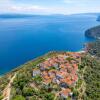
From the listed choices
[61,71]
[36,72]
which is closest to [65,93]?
[61,71]

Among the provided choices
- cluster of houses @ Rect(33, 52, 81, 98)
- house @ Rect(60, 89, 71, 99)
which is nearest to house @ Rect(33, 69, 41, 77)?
cluster of houses @ Rect(33, 52, 81, 98)

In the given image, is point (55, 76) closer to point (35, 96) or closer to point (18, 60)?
point (35, 96)

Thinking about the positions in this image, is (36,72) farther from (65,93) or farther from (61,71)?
→ (65,93)

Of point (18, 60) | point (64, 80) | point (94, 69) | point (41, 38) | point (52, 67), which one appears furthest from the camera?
point (41, 38)

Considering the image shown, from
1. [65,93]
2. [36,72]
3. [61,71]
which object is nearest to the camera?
[65,93]

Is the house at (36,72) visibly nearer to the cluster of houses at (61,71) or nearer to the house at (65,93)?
the cluster of houses at (61,71)

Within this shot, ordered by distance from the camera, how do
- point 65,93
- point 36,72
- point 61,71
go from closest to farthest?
1. point 65,93
2. point 36,72
3. point 61,71

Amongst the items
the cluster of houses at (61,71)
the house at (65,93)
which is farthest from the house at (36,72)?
the house at (65,93)

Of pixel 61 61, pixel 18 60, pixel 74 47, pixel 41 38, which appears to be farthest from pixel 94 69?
pixel 41 38

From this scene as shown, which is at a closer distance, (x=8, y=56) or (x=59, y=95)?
(x=59, y=95)
